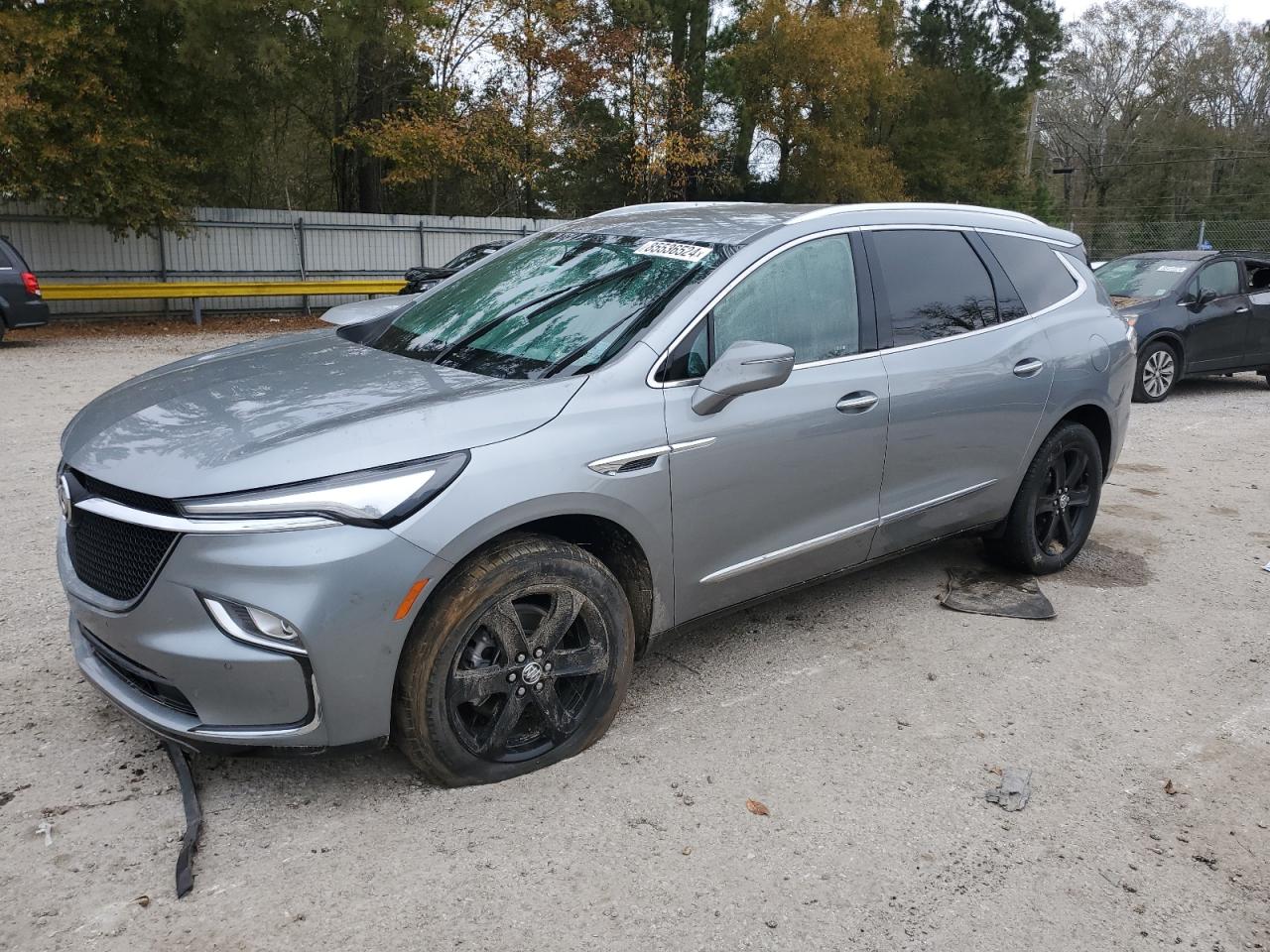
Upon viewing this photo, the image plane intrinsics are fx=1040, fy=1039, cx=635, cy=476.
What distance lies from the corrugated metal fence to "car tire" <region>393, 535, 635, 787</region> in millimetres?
15893

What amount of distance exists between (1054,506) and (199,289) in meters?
16.7

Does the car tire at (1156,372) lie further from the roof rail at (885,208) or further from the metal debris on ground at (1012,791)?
the metal debris on ground at (1012,791)

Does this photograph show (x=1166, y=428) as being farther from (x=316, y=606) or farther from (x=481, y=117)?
(x=481, y=117)

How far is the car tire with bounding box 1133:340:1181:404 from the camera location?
11492 mm

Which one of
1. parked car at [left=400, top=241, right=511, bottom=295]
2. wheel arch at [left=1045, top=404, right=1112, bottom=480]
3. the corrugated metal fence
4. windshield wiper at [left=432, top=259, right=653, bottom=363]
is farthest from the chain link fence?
windshield wiper at [left=432, top=259, right=653, bottom=363]

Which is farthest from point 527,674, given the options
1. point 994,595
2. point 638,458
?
point 994,595

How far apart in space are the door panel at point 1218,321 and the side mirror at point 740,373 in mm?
9927

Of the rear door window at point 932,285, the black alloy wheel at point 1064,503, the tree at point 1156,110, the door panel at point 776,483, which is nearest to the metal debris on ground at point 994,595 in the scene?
the black alloy wheel at point 1064,503

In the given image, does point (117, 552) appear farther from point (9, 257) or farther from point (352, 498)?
point (9, 257)

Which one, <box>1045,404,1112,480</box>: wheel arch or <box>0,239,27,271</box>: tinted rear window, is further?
<box>0,239,27,271</box>: tinted rear window

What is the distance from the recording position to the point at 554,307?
388cm

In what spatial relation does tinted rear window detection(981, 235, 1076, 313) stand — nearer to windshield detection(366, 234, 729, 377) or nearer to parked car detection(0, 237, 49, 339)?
windshield detection(366, 234, 729, 377)

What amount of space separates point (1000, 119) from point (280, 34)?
24.5 metres

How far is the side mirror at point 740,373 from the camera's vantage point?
11.5ft
